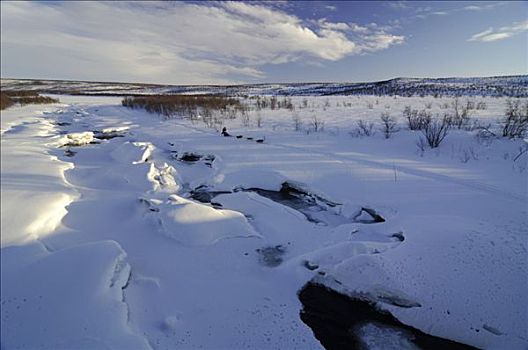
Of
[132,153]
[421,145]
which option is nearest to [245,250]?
[132,153]

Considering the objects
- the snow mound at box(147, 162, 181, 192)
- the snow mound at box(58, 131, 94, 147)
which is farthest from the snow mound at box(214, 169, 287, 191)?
the snow mound at box(58, 131, 94, 147)

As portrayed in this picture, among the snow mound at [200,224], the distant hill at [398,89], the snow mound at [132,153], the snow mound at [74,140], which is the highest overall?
the distant hill at [398,89]

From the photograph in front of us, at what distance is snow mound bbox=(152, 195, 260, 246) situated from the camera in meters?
3.86

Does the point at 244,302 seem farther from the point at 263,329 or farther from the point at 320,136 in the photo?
the point at 320,136

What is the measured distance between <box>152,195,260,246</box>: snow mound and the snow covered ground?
2 centimetres

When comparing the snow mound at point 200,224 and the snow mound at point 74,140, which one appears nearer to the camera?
the snow mound at point 200,224

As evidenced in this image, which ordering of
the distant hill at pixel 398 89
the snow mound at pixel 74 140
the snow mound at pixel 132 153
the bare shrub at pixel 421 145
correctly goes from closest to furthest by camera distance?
1. the snow mound at pixel 132 153
2. the bare shrub at pixel 421 145
3. the snow mound at pixel 74 140
4. the distant hill at pixel 398 89

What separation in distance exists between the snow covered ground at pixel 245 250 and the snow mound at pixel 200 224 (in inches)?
0.8

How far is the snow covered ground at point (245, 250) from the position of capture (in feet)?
7.34

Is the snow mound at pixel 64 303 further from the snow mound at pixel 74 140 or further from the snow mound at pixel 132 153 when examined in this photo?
the snow mound at pixel 74 140

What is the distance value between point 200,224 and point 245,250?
739 mm

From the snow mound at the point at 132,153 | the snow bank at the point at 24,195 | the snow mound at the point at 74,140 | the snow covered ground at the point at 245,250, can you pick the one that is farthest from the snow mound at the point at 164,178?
the snow mound at the point at 74,140

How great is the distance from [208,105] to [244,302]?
17561mm

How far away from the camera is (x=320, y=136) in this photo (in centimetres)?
973
